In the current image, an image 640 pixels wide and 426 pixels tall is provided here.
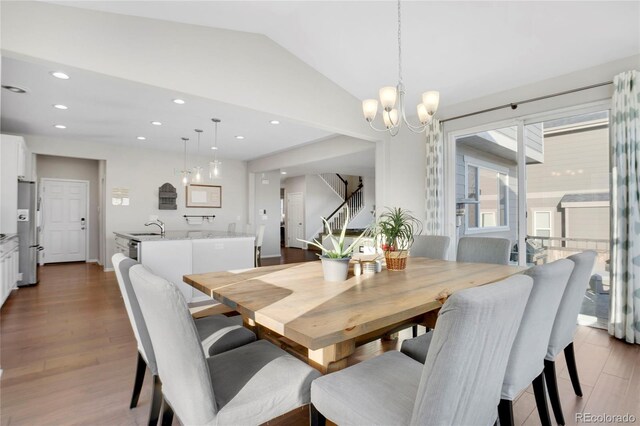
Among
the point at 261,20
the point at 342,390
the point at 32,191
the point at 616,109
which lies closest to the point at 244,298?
the point at 342,390

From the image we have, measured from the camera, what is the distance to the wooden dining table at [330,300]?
111cm

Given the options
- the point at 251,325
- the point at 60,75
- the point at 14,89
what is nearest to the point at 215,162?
the point at 60,75

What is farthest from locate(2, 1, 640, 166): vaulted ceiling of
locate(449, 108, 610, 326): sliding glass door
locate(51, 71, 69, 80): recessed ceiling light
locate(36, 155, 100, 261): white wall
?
locate(36, 155, 100, 261): white wall

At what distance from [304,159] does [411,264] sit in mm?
4775

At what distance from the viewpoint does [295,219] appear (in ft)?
36.1

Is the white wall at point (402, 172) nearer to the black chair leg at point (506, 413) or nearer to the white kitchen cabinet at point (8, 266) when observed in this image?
the black chair leg at point (506, 413)

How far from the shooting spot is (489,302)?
0.82m

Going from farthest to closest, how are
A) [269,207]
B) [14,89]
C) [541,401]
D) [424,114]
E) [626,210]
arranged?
[269,207]
[14,89]
[626,210]
[424,114]
[541,401]

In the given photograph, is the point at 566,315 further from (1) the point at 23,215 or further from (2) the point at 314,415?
(1) the point at 23,215

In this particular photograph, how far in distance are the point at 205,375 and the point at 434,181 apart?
152 inches

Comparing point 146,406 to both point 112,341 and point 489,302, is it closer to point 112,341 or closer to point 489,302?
point 112,341

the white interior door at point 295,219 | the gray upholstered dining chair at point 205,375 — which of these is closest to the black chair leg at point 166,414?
the gray upholstered dining chair at point 205,375

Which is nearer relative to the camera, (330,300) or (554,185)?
(330,300)

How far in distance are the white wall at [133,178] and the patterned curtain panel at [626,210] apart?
7.26m
